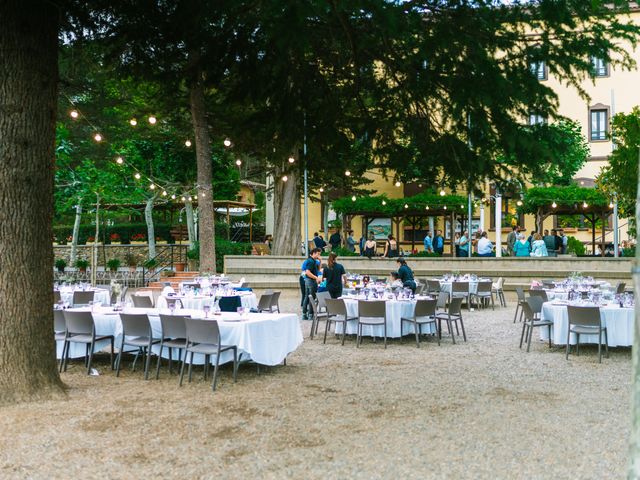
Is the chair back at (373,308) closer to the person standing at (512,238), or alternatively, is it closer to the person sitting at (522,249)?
the person sitting at (522,249)

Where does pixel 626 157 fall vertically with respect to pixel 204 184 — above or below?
above

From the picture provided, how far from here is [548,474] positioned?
529 centimetres

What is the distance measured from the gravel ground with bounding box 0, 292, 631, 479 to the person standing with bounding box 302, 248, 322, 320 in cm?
499

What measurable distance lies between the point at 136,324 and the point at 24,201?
2.70m

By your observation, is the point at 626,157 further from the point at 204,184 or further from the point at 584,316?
the point at 204,184

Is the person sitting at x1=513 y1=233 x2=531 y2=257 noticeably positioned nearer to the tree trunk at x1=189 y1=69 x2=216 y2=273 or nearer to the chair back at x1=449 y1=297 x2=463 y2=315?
the tree trunk at x1=189 y1=69 x2=216 y2=273

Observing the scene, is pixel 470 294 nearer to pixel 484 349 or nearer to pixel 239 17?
pixel 484 349

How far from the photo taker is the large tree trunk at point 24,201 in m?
7.41

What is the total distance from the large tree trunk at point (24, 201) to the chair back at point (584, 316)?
722 centimetres

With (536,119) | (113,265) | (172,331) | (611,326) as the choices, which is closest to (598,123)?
(113,265)

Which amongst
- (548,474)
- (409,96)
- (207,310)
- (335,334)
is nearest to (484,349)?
(335,334)

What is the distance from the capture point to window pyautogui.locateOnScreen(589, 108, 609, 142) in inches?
1458

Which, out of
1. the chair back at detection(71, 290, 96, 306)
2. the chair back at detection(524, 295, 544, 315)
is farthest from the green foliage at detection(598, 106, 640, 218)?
the chair back at detection(71, 290, 96, 306)

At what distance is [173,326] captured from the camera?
9.27m
